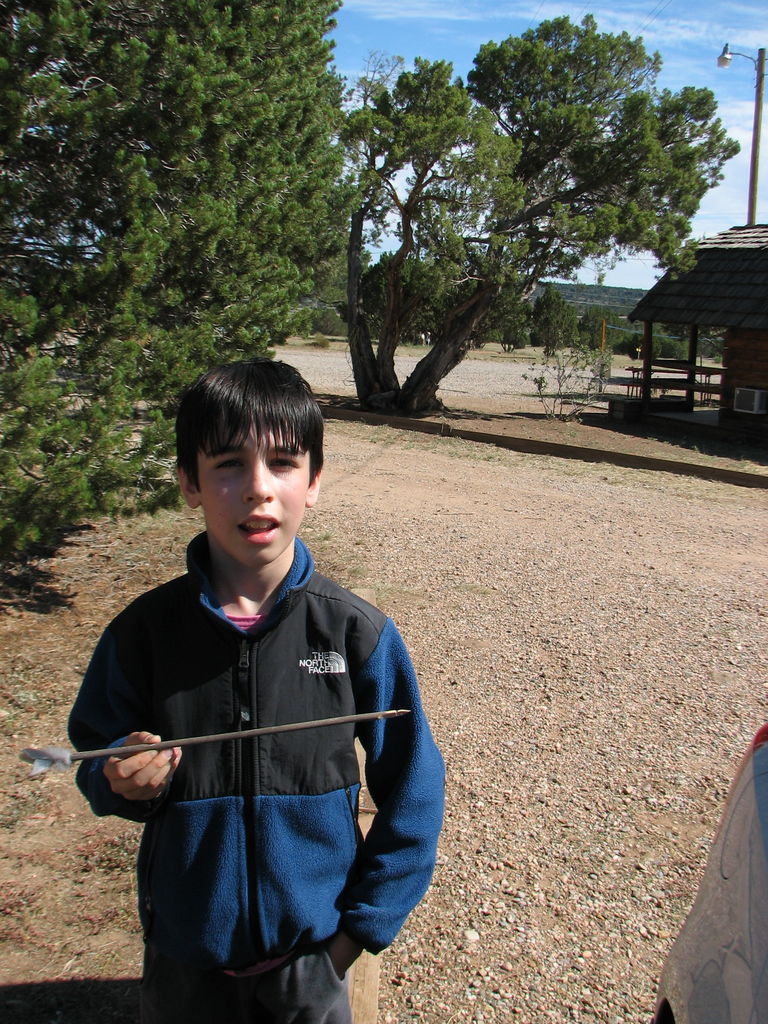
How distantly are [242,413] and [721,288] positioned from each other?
17032 millimetres

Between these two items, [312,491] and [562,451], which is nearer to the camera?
[312,491]

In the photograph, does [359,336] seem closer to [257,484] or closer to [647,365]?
[647,365]

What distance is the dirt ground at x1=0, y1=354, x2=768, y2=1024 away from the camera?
9.53 ft

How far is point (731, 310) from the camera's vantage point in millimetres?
16531

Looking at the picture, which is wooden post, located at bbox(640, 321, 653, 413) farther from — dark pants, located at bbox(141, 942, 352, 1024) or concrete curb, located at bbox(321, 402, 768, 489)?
dark pants, located at bbox(141, 942, 352, 1024)

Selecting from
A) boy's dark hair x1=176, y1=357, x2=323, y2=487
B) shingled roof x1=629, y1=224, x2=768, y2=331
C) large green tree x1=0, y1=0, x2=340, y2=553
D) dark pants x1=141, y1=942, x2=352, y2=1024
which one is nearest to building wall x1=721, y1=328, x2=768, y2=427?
shingled roof x1=629, y1=224, x2=768, y2=331

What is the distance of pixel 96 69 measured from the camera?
5.12m

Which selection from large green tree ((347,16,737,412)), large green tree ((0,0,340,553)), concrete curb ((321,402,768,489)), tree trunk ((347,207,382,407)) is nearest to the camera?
large green tree ((0,0,340,553))

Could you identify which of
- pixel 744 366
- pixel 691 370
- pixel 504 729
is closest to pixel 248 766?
pixel 504 729

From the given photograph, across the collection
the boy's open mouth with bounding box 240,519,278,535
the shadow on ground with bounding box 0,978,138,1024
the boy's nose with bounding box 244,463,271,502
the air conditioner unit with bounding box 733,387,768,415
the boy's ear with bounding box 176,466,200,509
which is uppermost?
the boy's nose with bounding box 244,463,271,502

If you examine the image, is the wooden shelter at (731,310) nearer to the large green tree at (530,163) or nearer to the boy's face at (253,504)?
the large green tree at (530,163)

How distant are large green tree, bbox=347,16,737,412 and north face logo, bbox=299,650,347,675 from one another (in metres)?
14.5

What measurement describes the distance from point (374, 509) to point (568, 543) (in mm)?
2034

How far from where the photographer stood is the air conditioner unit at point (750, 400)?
15.8 m
